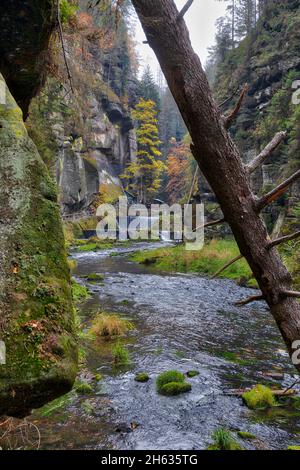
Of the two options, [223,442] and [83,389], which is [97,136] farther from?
[223,442]

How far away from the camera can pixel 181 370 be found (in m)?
7.14

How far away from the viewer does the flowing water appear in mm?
4902

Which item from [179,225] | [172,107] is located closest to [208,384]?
[179,225]

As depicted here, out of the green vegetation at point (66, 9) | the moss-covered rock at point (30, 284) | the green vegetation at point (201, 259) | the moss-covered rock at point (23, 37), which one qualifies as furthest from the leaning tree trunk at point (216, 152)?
the green vegetation at point (201, 259)

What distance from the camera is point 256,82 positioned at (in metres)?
29.5

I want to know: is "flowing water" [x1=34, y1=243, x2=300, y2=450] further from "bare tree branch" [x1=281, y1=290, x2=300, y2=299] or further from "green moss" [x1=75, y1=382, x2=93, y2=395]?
"bare tree branch" [x1=281, y1=290, x2=300, y2=299]

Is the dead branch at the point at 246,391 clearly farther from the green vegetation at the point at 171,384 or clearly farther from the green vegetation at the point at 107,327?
the green vegetation at the point at 107,327

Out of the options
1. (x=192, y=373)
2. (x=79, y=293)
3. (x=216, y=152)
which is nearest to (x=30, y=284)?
(x=216, y=152)

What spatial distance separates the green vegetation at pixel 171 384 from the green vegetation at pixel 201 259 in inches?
447

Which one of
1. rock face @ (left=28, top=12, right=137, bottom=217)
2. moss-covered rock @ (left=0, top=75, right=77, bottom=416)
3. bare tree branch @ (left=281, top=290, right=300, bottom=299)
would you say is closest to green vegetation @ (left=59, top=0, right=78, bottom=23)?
moss-covered rock @ (left=0, top=75, right=77, bottom=416)

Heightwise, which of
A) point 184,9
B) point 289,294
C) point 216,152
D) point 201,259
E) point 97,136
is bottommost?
point 201,259

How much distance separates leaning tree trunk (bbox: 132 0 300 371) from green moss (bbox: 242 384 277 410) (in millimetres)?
3751

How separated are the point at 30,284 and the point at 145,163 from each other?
50.9 meters
